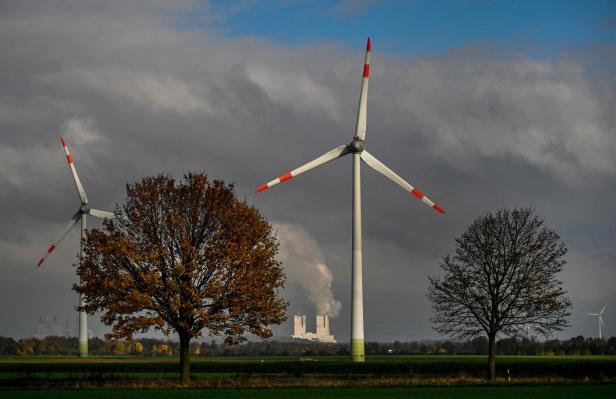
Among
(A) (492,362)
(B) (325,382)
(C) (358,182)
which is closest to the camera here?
(B) (325,382)

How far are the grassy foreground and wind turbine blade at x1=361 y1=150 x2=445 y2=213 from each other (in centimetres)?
3323

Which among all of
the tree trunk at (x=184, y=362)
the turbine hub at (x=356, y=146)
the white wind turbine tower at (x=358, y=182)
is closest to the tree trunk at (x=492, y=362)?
the white wind turbine tower at (x=358, y=182)

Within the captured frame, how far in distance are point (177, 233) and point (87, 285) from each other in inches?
320

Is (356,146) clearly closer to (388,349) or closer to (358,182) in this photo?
(358,182)

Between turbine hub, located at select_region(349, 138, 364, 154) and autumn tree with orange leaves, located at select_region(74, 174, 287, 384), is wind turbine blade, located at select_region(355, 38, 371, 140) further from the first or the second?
autumn tree with orange leaves, located at select_region(74, 174, 287, 384)

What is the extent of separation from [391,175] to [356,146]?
18.3 ft

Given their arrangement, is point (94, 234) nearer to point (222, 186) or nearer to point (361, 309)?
point (222, 186)

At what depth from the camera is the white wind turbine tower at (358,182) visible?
89.8 m

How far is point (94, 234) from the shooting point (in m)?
65.1

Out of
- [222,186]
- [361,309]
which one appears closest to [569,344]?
[361,309]

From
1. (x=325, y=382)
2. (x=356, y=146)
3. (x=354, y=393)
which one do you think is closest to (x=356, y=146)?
(x=356, y=146)

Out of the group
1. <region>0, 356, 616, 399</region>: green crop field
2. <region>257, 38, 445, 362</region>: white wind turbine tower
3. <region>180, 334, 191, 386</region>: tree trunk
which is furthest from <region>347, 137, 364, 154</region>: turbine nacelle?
<region>180, 334, 191, 386</region>: tree trunk

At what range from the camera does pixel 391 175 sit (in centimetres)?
9400

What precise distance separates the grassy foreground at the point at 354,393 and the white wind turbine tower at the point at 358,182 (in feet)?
97.3
